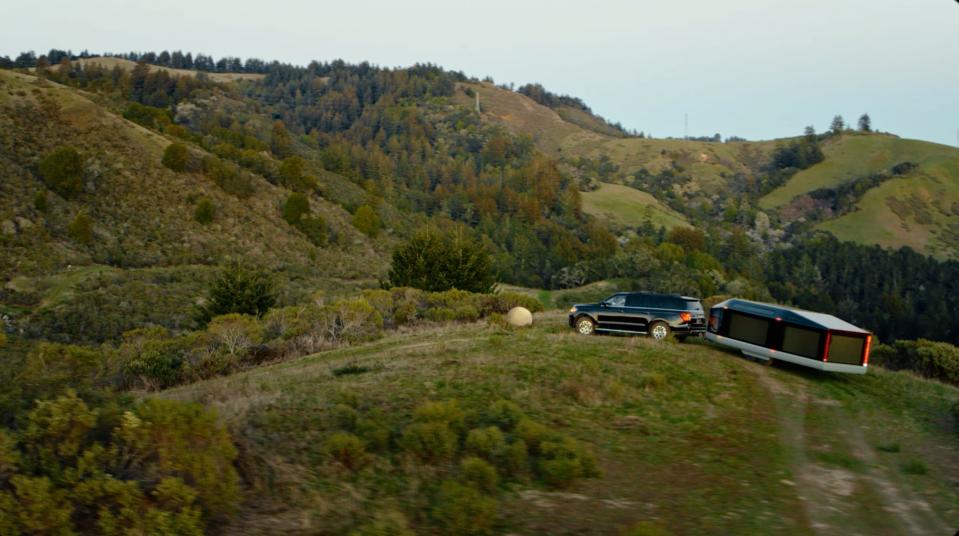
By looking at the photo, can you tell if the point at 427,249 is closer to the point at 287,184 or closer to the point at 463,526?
the point at 463,526

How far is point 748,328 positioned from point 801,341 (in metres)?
1.77

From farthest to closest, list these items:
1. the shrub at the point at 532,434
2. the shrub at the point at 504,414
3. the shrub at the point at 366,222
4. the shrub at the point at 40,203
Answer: the shrub at the point at 366,222 → the shrub at the point at 40,203 → the shrub at the point at 504,414 → the shrub at the point at 532,434

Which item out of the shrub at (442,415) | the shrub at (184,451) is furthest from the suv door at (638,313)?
the shrub at (184,451)

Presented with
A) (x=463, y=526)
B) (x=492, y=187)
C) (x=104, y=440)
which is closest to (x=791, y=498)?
(x=463, y=526)

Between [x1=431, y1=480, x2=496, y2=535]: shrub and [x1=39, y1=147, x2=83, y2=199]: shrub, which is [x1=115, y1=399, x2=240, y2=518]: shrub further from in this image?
[x1=39, y1=147, x2=83, y2=199]: shrub

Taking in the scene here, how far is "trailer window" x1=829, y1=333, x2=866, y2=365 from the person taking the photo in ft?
54.5

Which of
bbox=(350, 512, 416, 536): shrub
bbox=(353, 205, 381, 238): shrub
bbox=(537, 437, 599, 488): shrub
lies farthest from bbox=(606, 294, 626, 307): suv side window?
bbox=(353, 205, 381, 238): shrub

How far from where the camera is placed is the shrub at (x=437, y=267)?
42.4 meters

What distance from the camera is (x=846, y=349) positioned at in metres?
16.7

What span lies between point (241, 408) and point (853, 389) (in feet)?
50.8

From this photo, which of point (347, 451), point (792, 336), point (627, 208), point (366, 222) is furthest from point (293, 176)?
point (627, 208)

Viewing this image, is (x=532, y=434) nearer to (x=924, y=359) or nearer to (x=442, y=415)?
(x=442, y=415)

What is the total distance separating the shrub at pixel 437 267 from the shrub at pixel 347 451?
108 ft

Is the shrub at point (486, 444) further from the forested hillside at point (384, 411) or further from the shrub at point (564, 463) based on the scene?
the shrub at point (564, 463)
